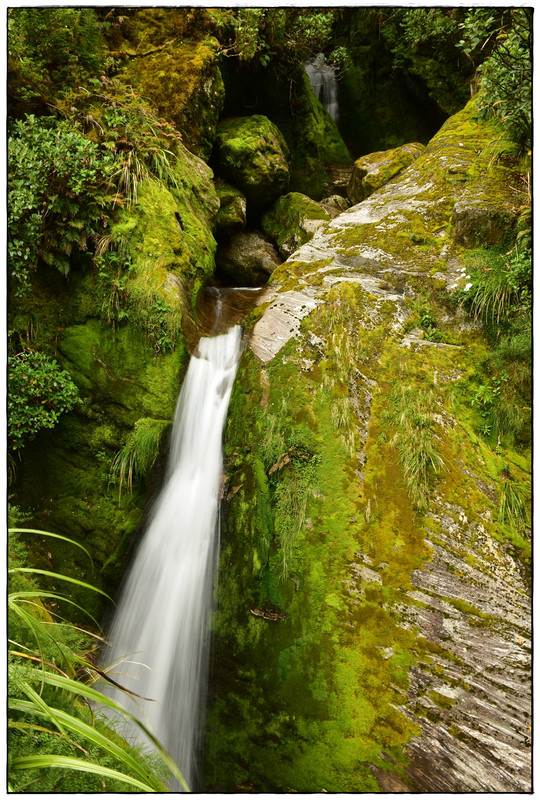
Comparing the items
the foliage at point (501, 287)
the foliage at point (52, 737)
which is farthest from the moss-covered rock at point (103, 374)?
the foliage at point (501, 287)

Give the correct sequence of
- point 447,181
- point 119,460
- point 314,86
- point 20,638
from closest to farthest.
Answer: point 20,638 < point 119,460 < point 447,181 < point 314,86

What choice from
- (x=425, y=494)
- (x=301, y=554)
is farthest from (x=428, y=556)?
(x=301, y=554)

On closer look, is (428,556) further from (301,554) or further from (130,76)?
(130,76)

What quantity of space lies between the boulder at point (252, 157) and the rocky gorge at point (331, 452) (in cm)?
129

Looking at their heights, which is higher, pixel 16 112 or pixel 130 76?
pixel 130 76

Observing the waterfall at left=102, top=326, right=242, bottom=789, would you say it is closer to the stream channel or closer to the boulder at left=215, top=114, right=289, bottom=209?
the stream channel

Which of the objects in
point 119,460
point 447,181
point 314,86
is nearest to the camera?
point 119,460

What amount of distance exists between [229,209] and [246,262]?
1.08 meters

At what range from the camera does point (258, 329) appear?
4742 millimetres

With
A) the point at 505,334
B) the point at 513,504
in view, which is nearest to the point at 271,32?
the point at 505,334

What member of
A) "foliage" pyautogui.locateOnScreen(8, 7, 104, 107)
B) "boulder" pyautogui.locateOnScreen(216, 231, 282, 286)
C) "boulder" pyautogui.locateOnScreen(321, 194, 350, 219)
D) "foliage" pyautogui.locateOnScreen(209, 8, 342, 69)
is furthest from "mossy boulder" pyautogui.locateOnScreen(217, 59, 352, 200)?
"foliage" pyautogui.locateOnScreen(8, 7, 104, 107)

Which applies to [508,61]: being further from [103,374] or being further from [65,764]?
[65,764]

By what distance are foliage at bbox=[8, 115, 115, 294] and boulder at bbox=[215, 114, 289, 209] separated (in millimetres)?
4027

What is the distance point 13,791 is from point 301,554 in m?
2.15
